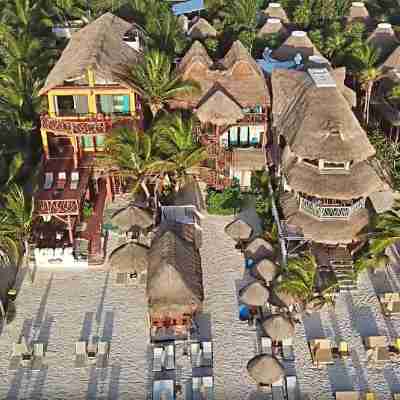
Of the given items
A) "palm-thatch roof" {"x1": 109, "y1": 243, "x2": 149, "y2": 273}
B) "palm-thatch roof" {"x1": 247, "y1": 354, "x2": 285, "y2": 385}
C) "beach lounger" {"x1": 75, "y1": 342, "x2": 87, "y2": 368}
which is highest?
"palm-thatch roof" {"x1": 109, "y1": 243, "x2": 149, "y2": 273}

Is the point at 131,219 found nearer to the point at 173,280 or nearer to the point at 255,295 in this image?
the point at 173,280

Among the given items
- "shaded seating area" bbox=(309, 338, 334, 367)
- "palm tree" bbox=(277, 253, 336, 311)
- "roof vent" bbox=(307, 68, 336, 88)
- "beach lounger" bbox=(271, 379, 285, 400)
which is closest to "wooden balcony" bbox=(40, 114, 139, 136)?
"roof vent" bbox=(307, 68, 336, 88)

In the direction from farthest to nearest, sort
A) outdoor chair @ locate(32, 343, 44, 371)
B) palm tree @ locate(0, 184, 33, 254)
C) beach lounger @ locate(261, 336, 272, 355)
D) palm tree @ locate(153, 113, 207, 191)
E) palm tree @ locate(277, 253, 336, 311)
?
palm tree @ locate(153, 113, 207, 191) → palm tree @ locate(0, 184, 33, 254) → palm tree @ locate(277, 253, 336, 311) → beach lounger @ locate(261, 336, 272, 355) → outdoor chair @ locate(32, 343, 44, 371)

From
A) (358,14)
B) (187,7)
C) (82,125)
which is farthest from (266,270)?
(187,7)

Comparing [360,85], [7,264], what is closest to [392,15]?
[360,85]

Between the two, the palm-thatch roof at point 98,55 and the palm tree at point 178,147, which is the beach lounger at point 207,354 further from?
the palm-thatch roof at point 98,55

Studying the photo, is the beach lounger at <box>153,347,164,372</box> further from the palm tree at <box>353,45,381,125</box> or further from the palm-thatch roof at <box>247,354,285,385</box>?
the palm tree at <box>353,45,381,125</box>

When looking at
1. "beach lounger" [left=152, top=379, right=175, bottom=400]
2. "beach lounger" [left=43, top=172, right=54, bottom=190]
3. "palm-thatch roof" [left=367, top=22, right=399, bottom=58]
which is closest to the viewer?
"beach lounger" [left=152, top=379, right=175, bottom=400]

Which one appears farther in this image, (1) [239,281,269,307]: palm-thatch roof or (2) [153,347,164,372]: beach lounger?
(1) [239,281,269,307]: palm-thatch roof
